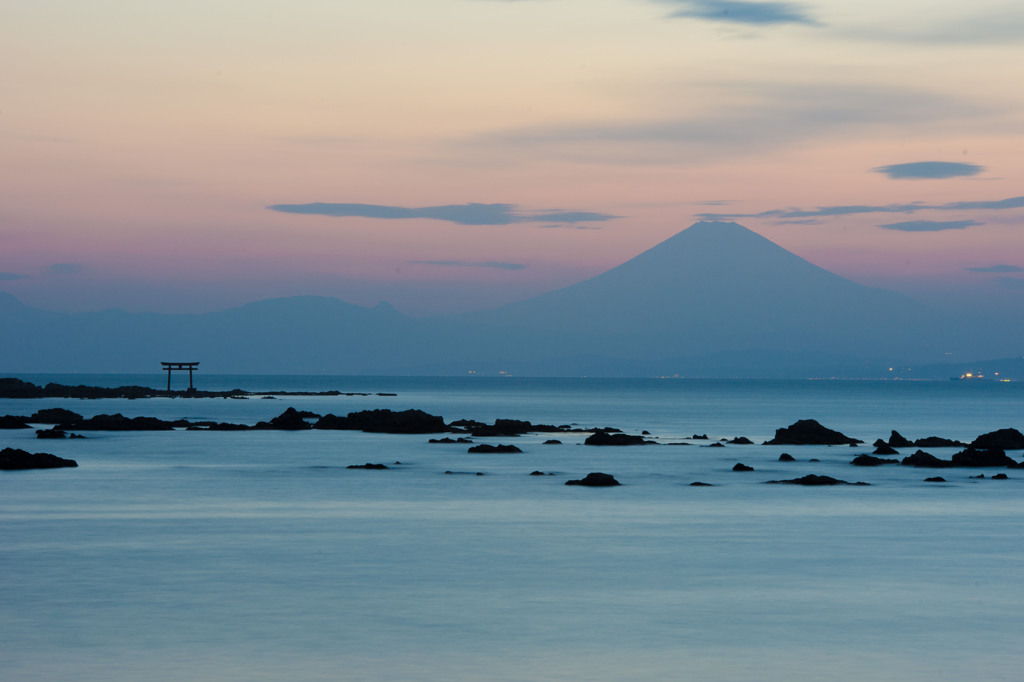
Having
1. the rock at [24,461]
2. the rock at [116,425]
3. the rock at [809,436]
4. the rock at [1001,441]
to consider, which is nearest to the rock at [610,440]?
the rock at [809,436]

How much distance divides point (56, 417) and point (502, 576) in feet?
257

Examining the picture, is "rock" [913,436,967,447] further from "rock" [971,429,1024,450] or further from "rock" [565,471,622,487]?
"rock" [565,471,622,487]

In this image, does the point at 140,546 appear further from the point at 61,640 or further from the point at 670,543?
the point at 670,543

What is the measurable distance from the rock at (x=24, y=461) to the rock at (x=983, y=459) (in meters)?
40.7

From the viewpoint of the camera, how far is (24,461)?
5197cm

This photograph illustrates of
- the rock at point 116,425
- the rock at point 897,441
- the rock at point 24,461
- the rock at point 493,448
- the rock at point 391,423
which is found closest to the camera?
the rock at point 24,461

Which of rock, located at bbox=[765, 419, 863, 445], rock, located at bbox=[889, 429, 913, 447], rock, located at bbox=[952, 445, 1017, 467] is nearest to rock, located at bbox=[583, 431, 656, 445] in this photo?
rock, located at bbox=[765, 419, 863, 445]

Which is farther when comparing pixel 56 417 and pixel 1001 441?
pixel 56 417

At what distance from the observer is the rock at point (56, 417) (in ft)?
310

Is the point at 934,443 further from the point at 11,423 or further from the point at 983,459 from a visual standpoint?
the point at 11,423

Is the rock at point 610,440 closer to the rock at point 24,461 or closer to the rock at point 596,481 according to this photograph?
the rock at point 596,481

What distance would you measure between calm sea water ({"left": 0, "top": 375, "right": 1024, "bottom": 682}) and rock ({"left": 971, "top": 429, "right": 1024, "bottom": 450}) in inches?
480

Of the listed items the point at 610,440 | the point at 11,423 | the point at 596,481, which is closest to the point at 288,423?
the point at 11,423

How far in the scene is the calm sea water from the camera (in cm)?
1819
